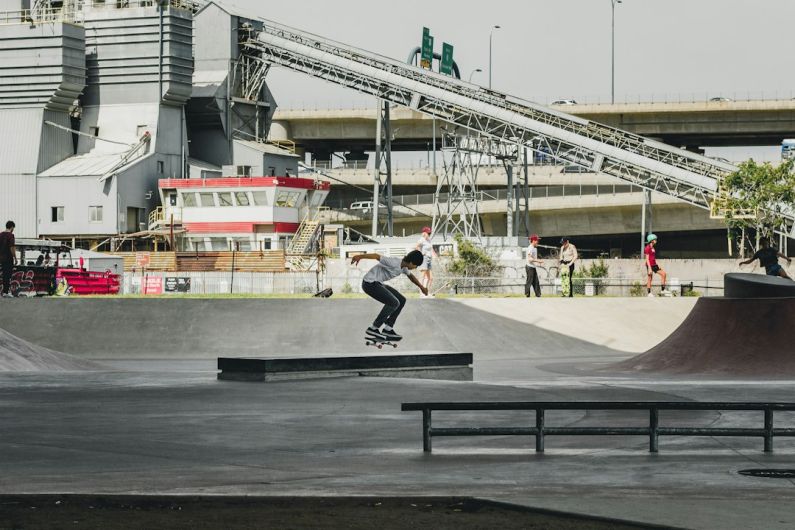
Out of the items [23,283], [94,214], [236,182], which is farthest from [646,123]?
[23,283]

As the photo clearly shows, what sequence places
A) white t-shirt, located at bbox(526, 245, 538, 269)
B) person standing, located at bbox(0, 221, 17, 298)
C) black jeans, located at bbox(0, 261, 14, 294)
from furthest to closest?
white t-shirt, located at bbox(526, 245, 538, 269) → black jeans, located at bbox(0, 261, 14, 294) → person standing, located at bbox(0, 221, 17, 298)

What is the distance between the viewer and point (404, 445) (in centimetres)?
1145

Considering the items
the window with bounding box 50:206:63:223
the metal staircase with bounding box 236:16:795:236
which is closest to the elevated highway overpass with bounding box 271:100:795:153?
the metal staircase with bounding box 236:16:795:236

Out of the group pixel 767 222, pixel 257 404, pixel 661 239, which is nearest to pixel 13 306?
pixel 257 404

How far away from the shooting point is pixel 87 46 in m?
81.6

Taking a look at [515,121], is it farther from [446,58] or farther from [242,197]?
[446,58]

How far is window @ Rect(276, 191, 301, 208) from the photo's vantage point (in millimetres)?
78250

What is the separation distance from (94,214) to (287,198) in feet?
41.0

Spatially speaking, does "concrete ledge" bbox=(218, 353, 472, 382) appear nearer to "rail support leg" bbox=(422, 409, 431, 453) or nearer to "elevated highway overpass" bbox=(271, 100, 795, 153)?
"rail support leg" bbox=(422, 409, 431, 453)

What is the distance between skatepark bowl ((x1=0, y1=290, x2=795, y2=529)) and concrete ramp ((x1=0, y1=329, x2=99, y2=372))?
51 mm

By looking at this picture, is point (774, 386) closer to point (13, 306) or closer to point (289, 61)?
point (13, 306)

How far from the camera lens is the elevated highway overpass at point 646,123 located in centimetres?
9269

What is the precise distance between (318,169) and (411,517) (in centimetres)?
8872

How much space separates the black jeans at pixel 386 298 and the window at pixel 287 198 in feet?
189
